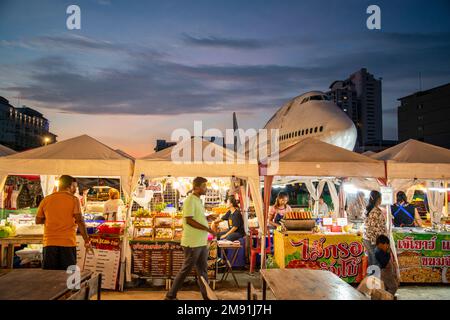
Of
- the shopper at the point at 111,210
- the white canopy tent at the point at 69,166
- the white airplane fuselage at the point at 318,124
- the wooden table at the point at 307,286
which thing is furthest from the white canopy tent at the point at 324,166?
the white airplane fuselage at the point at 318,124

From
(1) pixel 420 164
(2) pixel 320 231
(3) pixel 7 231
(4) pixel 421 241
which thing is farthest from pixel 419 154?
(3) pixel 7 231

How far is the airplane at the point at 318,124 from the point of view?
1867 cm

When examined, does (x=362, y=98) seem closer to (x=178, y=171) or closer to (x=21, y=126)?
(x=21, y=126)

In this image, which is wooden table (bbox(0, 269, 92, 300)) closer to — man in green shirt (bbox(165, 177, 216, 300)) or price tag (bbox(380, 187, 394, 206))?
man in green shirt (bbox(165, 177, 216, 300))

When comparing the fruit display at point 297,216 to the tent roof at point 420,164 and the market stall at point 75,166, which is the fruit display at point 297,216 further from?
the market stall at point 75,166

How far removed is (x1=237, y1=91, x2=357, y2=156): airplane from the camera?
1867 cm

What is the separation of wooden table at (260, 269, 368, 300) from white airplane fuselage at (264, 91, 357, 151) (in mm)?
14911

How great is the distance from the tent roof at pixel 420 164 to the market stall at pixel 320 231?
38 centimetres

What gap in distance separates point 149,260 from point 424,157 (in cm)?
665

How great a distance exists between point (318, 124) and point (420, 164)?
12024mm

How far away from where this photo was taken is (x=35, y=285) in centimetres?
373

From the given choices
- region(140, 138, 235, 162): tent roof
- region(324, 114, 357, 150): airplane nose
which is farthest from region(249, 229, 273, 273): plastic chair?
region(324, 114, 357, 150): airplane nose
